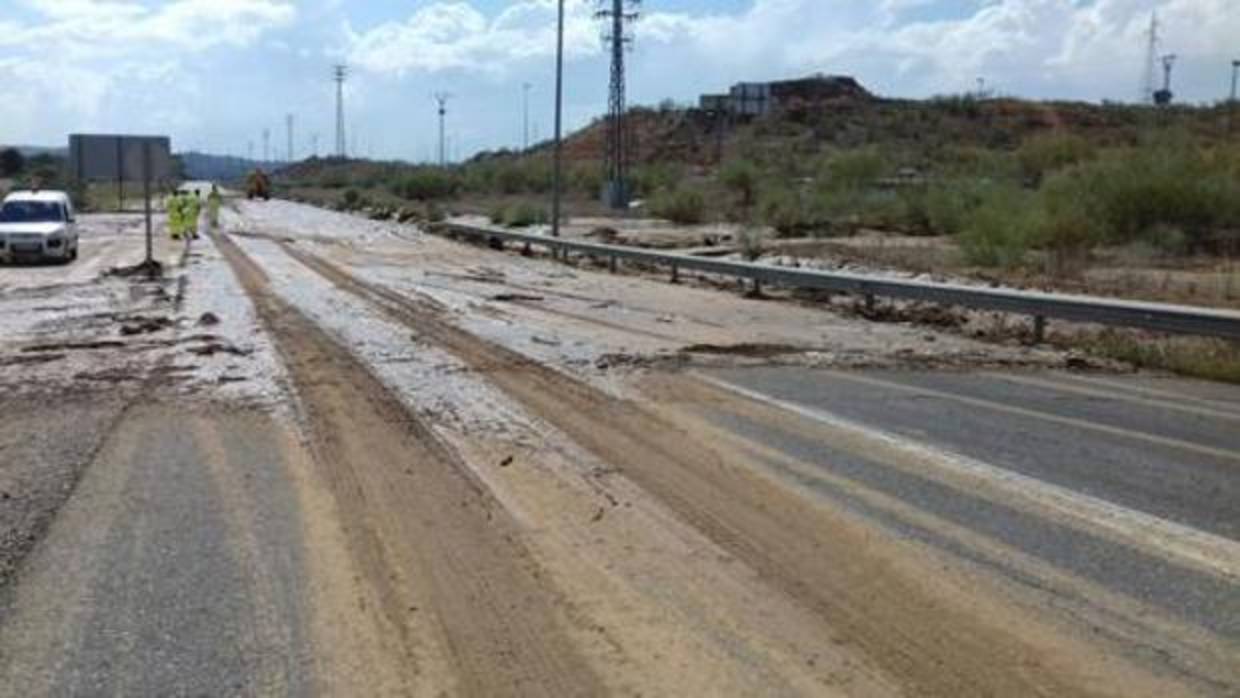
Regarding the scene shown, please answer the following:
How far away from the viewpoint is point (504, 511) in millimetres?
8641

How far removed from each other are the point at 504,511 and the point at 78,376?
769 cm

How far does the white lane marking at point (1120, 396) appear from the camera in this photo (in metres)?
13.2

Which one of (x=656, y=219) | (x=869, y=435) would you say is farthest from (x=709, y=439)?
(x=656, y=219)

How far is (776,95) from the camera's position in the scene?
156 meters

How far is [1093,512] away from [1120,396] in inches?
232

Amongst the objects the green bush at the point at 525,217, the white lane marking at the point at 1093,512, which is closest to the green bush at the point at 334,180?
the green bush at the point at 525,217

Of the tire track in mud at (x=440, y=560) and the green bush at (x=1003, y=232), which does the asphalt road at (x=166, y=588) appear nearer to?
A: the tire track in mud at (x=440, y=560)

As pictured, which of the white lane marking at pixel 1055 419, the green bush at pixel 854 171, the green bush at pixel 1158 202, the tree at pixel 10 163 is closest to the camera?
the white lane marking at pixel 1055 419

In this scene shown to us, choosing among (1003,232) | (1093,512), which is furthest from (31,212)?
(1093,512)

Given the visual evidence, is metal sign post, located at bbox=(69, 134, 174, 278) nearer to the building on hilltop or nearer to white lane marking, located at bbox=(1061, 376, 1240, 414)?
white lane marking, located at bbox=(1061, 376, 1240, 414)

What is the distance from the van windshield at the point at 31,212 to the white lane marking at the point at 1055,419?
27221mm

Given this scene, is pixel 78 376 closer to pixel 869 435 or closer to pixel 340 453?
pixel 340 453

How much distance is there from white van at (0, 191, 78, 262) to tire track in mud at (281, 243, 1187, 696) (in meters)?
27.2

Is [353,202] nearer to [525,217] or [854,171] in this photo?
[854,171]
